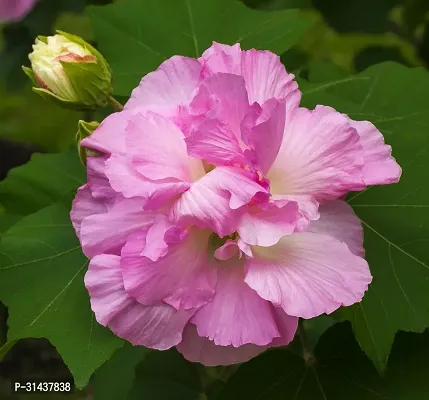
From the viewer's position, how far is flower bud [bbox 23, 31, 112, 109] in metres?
0.59

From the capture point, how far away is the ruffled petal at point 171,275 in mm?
487

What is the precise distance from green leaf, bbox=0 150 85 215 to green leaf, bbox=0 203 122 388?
141mm

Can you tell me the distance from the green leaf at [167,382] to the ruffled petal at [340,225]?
42 cm

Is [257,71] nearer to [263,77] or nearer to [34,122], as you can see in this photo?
[263,77]

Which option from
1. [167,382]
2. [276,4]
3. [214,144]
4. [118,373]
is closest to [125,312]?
[214,144]

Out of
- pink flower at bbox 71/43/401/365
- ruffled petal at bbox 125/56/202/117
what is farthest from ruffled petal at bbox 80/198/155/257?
ruffled petal at bbox 125/56/202/117

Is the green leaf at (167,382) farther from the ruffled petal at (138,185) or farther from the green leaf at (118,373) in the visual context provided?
the ruffled petal at (138,185)

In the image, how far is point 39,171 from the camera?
2.91 feet

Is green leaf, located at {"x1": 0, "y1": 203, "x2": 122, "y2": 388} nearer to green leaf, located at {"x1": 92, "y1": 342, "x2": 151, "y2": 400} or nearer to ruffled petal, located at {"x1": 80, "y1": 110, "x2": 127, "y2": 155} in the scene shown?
ruffled petal, located at {"x1": 80, "y1": 110, "x2": 127, "y2": 155}

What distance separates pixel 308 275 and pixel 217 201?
A: 9cm

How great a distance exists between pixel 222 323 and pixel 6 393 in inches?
36.5

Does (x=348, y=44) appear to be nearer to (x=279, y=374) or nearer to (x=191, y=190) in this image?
(x=279, y=374)

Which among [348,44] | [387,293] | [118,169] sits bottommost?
[348,44]

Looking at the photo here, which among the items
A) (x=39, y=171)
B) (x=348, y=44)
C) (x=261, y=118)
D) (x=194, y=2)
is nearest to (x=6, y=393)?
(x=39, y=171)
